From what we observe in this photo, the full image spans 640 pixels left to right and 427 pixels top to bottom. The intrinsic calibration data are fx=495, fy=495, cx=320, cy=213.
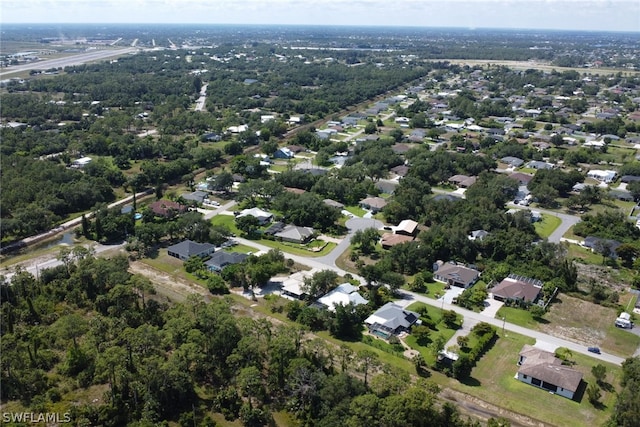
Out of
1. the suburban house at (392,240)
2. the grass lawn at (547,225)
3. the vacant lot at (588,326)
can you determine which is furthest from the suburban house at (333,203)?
the vacant lot at (588,326)

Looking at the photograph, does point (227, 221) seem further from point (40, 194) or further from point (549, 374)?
point (549, 374)

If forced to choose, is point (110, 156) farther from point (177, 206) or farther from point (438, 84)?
point (438, 84)

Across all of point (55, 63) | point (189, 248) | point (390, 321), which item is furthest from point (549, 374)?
point (55, 63)

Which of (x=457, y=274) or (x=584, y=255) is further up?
(x=457, y=274)

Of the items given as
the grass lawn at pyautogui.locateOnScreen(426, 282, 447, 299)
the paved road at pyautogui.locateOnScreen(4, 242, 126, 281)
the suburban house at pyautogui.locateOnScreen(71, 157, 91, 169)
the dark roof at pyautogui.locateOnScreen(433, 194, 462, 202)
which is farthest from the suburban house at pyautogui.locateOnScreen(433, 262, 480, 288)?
Answer: the suburban house at pyautogui.locateOnScreen(71, 157, 91, 169)

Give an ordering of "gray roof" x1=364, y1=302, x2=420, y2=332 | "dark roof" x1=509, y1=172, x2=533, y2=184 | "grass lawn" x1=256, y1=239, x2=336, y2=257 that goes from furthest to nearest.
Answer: "dark roof" x1=509, y1=172, x2=533, y2=184 < "grass lawn" x1=256, y1=239, x2=336, y2=257 < "gray roof" x1=364, y1=302, x2=420, y2=332

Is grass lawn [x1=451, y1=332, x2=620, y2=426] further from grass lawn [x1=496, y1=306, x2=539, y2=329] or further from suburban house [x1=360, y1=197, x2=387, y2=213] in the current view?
suburban house [x1=360, y1=197, x2=387, y2=213]
